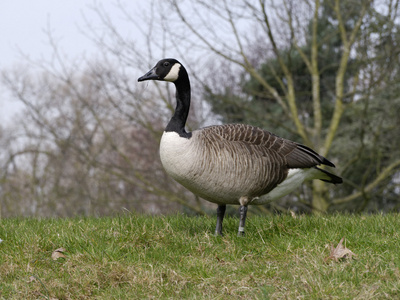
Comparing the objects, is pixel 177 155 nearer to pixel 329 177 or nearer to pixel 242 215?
pixel 242 215

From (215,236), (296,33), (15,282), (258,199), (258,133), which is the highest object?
(296,33)

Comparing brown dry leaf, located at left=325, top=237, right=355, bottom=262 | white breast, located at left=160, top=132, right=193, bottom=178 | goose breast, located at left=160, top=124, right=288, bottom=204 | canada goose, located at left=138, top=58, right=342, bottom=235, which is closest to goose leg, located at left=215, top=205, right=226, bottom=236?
canada goose, located at left=138, top=58, right=342, bottom=235

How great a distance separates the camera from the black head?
18.9 ft

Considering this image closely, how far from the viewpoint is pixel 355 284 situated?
393cm

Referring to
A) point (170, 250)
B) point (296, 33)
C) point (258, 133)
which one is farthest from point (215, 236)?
point (296, 33)

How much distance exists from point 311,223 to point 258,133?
4.56 feet

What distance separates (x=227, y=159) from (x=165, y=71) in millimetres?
1424

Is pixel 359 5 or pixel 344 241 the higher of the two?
pixel 359 5

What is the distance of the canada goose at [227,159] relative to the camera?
5.21 meters

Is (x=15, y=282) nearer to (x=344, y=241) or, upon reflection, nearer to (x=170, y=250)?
(x=170, y=250)

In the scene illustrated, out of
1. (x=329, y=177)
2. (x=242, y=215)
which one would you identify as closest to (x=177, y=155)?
(x=242, y=215)

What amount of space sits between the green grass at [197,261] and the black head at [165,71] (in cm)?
183

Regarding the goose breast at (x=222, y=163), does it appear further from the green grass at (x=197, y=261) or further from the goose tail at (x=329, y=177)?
the goose tail at (x=329, y=177)

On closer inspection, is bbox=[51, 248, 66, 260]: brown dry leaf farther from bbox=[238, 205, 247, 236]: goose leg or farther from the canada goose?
bbox=[238, 205, 247, 236]: goose leg
